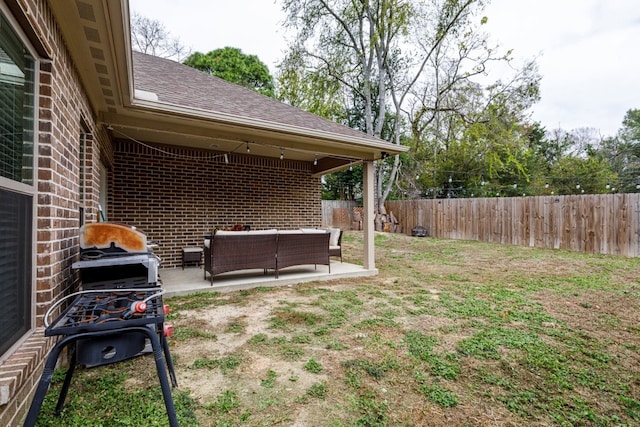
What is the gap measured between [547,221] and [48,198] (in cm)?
1200

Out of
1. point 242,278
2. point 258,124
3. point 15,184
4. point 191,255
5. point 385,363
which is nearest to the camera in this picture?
point 15,184

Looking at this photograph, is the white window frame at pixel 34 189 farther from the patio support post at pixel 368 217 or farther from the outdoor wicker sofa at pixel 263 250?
the patio support post at pixel 368 217

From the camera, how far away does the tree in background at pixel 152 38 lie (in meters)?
16.1

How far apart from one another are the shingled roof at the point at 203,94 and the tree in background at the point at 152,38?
1208 centimetres

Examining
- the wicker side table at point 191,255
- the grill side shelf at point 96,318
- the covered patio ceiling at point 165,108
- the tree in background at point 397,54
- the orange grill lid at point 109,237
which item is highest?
the tree in background at point 397,54

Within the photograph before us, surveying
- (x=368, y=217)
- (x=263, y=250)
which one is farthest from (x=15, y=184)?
(x=368, y=217)

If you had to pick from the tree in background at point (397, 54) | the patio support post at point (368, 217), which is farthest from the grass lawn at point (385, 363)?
the tree in background at point (397, 54)

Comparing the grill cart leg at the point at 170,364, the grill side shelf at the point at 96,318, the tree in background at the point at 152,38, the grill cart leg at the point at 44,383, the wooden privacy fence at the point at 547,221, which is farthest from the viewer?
the tree in background at the point at 152,38

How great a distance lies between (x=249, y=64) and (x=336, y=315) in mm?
19776

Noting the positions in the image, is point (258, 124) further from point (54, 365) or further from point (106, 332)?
point (54, 365)

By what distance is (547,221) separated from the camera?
9836 mm

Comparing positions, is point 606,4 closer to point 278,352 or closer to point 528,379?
point 528,379

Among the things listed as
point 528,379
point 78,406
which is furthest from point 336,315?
point 78,406

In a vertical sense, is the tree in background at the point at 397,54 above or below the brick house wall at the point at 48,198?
above
